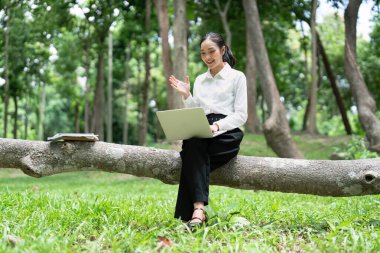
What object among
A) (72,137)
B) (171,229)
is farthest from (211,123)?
(72,137)

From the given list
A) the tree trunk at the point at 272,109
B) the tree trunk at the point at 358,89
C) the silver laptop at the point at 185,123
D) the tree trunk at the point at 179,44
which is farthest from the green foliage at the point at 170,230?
the tree trunk at the point at 179,44

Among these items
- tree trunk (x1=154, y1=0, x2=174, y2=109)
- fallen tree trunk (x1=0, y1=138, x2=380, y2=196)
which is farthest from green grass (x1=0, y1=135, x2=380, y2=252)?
tree trunk (x1=154, y1=0, x2=174, y2=109)

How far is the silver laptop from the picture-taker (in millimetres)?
3839

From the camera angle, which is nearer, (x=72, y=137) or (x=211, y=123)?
(x=72, y=137)

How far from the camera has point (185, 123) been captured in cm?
395

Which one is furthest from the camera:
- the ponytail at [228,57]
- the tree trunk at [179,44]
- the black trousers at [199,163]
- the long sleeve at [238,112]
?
the tree trunk at [179,44]

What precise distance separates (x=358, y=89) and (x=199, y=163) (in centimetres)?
857

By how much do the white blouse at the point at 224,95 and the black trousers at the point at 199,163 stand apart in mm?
196

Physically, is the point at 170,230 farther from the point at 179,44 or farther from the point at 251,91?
the point at 251,91

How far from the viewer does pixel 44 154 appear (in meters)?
4.22

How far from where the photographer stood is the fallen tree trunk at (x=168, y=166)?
13.7ft

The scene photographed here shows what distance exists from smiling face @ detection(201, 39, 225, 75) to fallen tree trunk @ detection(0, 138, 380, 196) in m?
0.81

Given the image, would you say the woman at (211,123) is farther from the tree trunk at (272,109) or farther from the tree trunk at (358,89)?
the tree trunk at (358,89)

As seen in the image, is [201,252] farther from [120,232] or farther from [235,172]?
[235,172]
